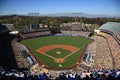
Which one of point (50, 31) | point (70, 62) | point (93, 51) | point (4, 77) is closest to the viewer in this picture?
point (4, 77)

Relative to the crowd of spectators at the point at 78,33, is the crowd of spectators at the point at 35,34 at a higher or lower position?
higher

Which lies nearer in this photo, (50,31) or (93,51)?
(93,51)

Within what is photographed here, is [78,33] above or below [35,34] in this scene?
below

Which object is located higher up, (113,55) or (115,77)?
(115,77)

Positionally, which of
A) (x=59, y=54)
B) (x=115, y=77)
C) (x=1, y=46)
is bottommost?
(x=59, y=54)

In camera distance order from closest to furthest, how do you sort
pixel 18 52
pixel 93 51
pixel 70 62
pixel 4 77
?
pixel 4 77, pixel 70 62, pixel 18 52, pixel 93 51

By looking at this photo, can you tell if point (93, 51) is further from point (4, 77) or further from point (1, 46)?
point (4, 77)

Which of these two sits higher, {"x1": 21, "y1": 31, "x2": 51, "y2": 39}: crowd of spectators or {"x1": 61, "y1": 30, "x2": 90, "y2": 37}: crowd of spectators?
{"x1": 21, "y1": 31, "x2": 51, "y2": 39}: crowd of spectators

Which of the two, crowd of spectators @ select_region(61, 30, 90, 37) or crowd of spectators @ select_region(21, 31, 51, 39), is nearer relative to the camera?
crowd of spectators @ select_region(21, 31, 51, 39)

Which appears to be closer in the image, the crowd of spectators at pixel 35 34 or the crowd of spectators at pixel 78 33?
the crowd of spectators at pixel 35 34

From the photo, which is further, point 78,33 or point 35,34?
point 78,33

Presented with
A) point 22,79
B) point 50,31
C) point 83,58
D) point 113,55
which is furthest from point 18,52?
point 50,31
